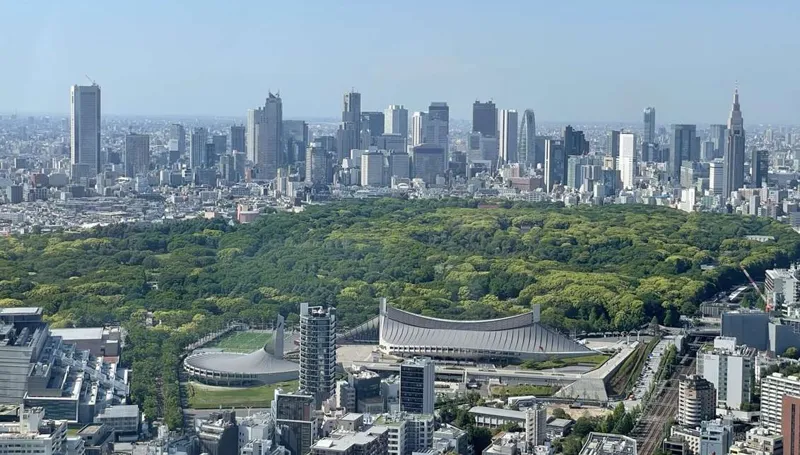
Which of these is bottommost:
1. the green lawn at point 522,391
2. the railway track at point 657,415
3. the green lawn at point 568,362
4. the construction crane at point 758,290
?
the green lawn at point 522,391

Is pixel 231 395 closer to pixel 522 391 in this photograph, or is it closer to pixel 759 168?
pixel 522 391

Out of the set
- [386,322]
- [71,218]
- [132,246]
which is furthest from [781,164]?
[386,322]

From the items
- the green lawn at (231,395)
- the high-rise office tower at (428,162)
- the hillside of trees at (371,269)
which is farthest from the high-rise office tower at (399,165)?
the green lawn at (231,395)

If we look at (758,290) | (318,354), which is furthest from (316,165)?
(318,354)

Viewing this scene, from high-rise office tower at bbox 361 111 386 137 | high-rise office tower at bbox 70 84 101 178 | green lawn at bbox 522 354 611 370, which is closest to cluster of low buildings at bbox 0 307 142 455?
green lawn at bbox 522 354 611 370

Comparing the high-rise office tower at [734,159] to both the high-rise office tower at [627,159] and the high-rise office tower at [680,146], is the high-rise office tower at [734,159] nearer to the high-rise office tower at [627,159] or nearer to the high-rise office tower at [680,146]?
the high-rise office tower at [627,159]

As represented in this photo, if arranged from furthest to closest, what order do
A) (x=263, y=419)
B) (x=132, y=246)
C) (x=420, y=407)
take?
(x=132, y=246) < (x=420, y=407) < (x=263, y=419)

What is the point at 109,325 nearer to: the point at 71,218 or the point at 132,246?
the point at 132,246
